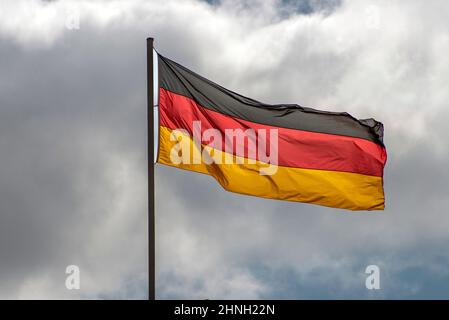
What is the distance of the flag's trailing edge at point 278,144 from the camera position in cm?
2177

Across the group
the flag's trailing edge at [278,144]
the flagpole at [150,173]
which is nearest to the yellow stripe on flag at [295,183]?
the flag's trailing edge at [278,144]

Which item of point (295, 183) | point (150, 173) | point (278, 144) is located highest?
point (278, 144)

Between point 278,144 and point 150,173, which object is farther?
point 278,144

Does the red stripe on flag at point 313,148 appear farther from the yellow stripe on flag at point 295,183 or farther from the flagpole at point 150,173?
the flagpole at point 150,173

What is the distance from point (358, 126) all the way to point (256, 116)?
10.3ft

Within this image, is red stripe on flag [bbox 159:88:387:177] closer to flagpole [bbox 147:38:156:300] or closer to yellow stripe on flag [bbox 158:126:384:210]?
yellow stripe on flag [bbox 158:126:384:210]

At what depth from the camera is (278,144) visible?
77.8 ft

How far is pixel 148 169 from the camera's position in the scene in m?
20.1

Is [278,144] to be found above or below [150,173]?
above

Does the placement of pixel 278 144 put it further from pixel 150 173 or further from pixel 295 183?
pixel 150 173

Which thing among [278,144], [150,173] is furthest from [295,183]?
[150,173]

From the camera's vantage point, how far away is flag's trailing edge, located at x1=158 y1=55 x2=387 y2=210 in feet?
71.4

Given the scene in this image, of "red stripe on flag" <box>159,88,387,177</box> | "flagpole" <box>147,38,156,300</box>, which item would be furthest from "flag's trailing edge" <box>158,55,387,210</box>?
"flagpole" <box>147,38,156,300</box>
